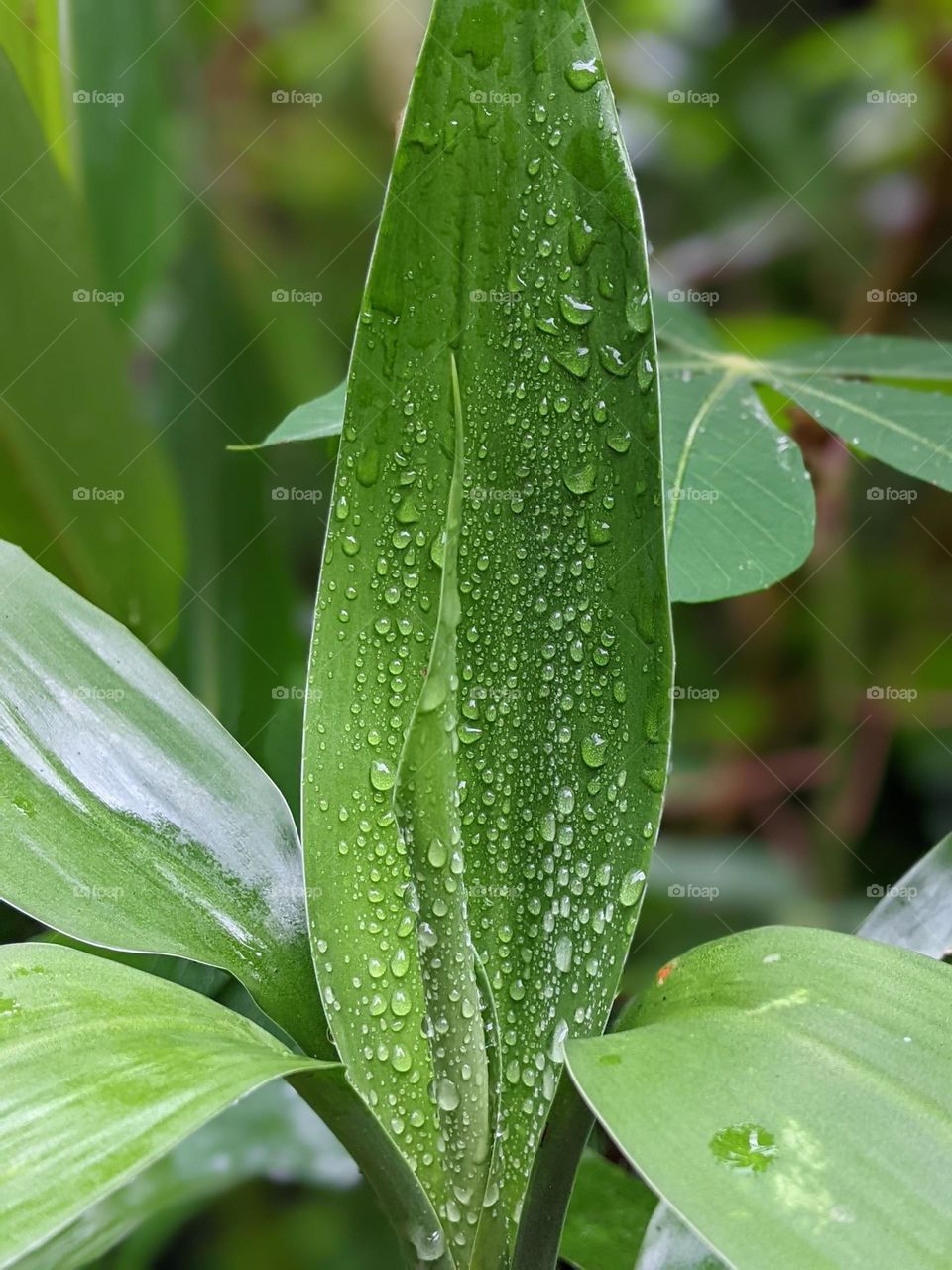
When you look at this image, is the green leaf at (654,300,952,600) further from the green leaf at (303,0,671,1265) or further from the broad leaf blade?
the green leaf at (303,0,671,1265)

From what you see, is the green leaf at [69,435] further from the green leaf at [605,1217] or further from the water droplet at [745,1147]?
the water droplet at [745,1147]

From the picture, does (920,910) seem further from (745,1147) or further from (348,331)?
(348,331)

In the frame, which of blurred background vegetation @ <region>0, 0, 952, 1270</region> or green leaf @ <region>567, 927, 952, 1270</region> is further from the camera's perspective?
blurred background vegetation @ <region>0, 0, 952, 1270</region>

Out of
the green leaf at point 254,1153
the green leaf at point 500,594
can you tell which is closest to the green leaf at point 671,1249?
the green leaf at point 500,594

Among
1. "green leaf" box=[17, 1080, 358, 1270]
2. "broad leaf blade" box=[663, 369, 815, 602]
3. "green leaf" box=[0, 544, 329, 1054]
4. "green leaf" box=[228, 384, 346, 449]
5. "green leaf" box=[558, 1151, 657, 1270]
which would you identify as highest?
"green leaf" box=[228, 384, 346, 449]

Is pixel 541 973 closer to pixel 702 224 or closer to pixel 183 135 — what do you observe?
pixel 183 135

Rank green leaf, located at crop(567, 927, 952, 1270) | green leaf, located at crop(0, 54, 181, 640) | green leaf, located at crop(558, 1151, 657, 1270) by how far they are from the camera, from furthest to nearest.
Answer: green leaf, located at crop(0, 54, 181, 640) → green leaf, located at crop(558, 1151, 657, 1270) → green leaf, located at crop(567, 927, 952, 1270)

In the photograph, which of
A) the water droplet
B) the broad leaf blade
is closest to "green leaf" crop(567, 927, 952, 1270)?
the water droplet
